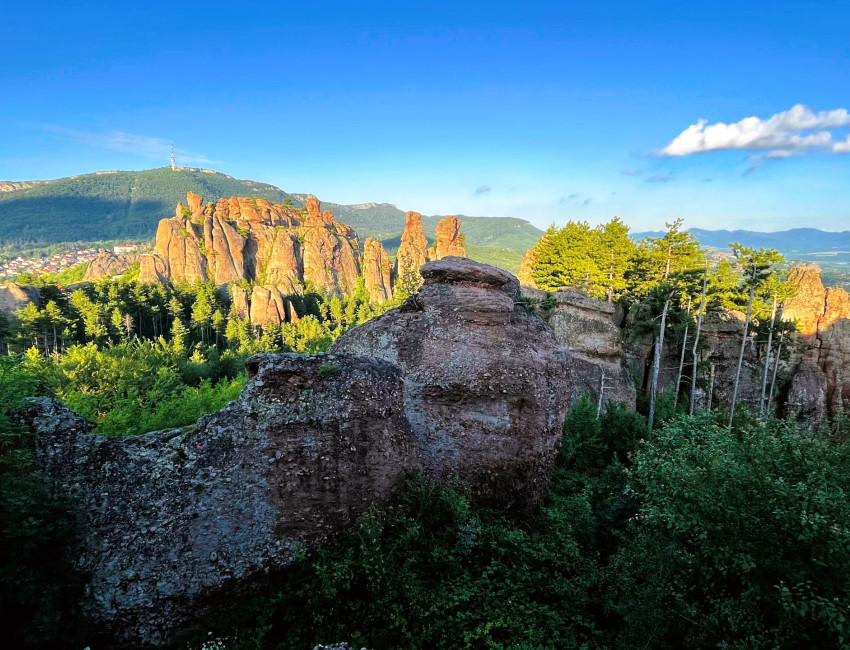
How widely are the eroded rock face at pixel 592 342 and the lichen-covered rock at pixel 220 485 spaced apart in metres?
19.5

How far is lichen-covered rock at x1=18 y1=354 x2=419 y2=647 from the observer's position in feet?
22.0

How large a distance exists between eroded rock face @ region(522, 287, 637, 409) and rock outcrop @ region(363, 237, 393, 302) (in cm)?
9301

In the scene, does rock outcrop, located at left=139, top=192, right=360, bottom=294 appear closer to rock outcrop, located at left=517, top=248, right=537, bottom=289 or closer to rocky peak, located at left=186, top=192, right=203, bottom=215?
rocky peak, located at left=186, top=192, right=203, bottom=215

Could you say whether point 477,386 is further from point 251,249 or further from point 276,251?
point 251,249

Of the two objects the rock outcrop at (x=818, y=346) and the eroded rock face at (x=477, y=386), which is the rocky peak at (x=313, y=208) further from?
the eroded rock face at (x=477, y=386)

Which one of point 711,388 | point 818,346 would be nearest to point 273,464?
point 711,388

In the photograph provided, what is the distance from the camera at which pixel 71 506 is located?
659cm

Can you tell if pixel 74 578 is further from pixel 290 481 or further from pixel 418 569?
pixel 418 569

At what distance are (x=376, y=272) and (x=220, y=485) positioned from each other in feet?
388

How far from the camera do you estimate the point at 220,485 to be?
7.29 metres

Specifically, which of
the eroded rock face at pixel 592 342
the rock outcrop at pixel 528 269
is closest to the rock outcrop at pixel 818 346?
the eroded rock face at pixel 592 342

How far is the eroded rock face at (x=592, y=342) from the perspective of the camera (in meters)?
25.4

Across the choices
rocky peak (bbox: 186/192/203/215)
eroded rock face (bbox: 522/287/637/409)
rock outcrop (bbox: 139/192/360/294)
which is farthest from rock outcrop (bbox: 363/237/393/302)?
eroded rock face (bbox: 522/287/637/409)

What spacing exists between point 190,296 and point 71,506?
87.7 metres
